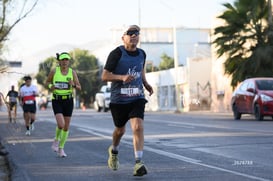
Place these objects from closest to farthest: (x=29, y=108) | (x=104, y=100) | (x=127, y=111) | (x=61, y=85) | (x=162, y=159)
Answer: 1. (x=127, y=111)
2. (x=162, y=159)
3. (x=61, y=85)
4. (x=29, y=108)
5. (x=104, y=100)

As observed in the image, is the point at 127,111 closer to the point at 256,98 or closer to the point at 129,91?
the point at 129,91

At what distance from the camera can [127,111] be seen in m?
8.72

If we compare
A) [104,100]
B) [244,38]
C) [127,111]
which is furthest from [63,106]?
[104,100]

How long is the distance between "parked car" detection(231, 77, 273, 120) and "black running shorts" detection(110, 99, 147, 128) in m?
14.7

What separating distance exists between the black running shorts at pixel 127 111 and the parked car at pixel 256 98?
14694 mm

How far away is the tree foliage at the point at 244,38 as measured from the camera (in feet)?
106

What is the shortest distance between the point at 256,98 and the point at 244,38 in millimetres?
10075

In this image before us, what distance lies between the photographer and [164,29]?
89000 millimetres

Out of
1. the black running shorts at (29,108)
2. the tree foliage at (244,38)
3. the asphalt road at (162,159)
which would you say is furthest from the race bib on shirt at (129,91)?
the tree foliage at (244,38)

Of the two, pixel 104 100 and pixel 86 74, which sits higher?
pixel 86 74

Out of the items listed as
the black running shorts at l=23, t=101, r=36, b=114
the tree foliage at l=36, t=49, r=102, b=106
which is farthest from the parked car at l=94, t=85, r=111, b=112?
the tree foliage at l=36, t=49, r=102, b=106

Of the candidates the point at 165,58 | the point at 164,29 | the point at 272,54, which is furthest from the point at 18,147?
the point at 164,29

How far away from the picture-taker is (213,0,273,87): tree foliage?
3219 cm

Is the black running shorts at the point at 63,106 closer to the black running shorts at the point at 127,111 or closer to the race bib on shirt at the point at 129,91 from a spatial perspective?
the black running shorts at the point at 127,111
